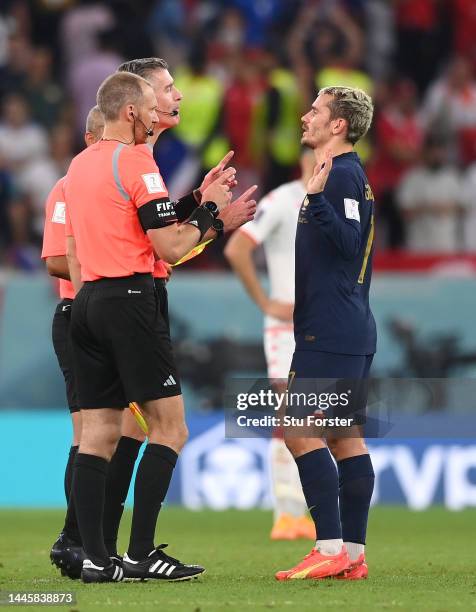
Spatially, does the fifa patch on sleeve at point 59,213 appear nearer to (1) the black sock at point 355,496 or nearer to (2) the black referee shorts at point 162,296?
(2) the black referee shorts at point 162,296

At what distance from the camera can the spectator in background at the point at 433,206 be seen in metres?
15.7

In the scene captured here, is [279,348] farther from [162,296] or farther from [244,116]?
[244,116]

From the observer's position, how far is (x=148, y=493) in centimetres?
701

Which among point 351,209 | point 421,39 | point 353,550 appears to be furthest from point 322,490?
point 421,39

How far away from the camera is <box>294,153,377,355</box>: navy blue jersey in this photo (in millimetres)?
7219

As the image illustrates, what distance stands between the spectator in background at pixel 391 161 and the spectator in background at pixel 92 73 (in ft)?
9.60

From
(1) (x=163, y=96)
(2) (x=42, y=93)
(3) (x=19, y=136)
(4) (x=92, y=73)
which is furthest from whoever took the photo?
(4) (x=92, y=73)

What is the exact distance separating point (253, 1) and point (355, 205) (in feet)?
33.9

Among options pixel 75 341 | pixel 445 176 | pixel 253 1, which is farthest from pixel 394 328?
pixel 75 341

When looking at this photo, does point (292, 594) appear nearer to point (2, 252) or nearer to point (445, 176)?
point (2, 252)

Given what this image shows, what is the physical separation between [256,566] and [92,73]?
9206 millimetres

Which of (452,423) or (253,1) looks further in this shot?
(253,1)

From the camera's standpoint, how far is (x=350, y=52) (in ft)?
53.7

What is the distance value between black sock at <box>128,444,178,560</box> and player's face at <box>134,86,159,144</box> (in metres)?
1.48
